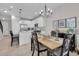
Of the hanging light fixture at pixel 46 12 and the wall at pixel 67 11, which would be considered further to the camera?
the hanging light fixture at pixel 46 12

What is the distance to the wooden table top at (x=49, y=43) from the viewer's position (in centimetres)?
188

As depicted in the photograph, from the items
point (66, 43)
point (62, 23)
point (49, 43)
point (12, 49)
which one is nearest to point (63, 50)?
point (66, 43)

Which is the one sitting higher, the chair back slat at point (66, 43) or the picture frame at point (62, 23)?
the picture frame at point (62, 23)

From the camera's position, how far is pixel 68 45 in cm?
193

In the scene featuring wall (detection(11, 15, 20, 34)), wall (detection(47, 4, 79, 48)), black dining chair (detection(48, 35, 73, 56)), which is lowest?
black dining chair (detection(48, 35, 73, 56))

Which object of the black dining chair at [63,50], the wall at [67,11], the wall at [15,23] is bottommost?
the black dining chair at [63,50]

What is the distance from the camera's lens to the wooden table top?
73.9 inches

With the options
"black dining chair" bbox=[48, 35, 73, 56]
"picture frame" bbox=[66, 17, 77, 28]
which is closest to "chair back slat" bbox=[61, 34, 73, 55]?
"black dining chair" bbox=[48, 35, 73, 56]

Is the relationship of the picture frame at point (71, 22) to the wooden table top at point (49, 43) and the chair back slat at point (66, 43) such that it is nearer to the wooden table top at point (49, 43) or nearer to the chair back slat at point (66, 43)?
the chair back slat at point (66, 43)

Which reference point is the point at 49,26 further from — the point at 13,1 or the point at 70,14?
the point at 13,1

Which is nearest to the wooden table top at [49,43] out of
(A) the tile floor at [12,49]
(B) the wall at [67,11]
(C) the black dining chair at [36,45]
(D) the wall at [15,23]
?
(C) the black dining chair at [36,45]

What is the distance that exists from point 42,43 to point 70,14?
82cm

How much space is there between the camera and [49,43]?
1.97 metres

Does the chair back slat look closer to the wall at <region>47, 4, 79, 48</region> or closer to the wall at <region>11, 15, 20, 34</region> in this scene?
the wall at <region>47, 4, 79, 48</region>
